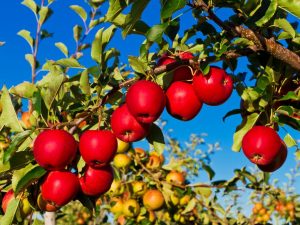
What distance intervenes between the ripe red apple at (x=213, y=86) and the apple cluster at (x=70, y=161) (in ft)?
1.55

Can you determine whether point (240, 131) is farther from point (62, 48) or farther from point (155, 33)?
point (62, 48)

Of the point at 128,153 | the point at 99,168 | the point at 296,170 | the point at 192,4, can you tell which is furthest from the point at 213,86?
the point at 296,170

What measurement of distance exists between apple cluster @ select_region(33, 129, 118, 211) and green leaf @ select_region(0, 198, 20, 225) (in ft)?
0.59

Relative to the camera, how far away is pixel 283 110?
1.92 metres

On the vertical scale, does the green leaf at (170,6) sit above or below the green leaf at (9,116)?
above

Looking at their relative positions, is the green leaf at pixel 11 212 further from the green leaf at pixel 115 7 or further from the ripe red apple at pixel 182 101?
the green leaf at pixel 115 7

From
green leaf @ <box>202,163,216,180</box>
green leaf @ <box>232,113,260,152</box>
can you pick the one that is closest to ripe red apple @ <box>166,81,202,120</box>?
green leaf @ <box>232,113,260,152</box>

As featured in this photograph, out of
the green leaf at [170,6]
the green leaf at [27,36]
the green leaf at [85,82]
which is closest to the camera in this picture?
the green leaf at [170,6]

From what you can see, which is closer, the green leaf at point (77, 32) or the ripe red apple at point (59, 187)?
the ripe red apple at point (59, 187)

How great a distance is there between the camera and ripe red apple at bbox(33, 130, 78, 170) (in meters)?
1.88

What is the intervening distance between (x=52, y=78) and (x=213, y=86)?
28.7 inches

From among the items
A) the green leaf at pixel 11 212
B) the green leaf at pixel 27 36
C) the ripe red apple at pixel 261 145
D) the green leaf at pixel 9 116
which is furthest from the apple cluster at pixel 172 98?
the green leaf at pixel 27 36

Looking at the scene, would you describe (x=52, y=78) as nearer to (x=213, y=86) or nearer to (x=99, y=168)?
(x=99, y=168)

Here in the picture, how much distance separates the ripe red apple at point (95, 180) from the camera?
2.06 meters
